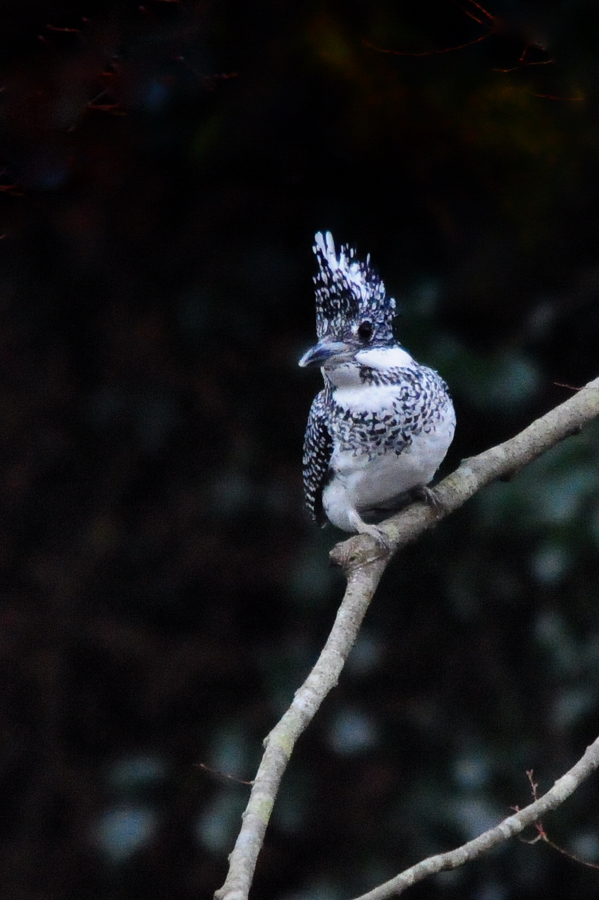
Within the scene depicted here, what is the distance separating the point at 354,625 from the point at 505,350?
45.5 inches

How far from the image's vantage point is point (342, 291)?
2061 mm

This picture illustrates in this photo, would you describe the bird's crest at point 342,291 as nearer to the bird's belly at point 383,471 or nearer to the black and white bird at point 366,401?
the black and white bird at point 366,401

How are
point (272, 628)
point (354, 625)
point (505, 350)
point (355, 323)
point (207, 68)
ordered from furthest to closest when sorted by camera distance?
1. point (272, 628)
2. point (207, 68)
3. point (505, 350)
4. point (355, 323)
5. point (354, 625)

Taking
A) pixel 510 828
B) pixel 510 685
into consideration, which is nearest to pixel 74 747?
pixel 510 685

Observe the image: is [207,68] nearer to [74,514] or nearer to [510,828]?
[74,514]

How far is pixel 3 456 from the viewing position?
3510 mm

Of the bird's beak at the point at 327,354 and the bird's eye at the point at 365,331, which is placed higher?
the bird's eye at the point at 365,331

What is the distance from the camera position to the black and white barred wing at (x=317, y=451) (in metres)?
2.22

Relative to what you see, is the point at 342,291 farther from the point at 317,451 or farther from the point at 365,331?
the point at 317,451

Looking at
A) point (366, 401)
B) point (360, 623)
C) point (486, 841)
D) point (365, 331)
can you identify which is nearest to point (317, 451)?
point (366, 401)

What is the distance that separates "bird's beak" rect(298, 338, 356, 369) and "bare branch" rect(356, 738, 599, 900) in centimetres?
79

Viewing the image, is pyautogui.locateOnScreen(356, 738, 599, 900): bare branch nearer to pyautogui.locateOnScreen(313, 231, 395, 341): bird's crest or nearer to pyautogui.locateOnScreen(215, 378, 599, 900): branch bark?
pyautogui.locateOnScreen(215, 378, 599, 900): branch bark

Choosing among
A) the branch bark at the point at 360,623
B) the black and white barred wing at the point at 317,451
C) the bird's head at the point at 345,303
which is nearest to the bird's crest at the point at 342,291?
the bird's head at the point at 345,303

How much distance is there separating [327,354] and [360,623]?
0.54 metres
